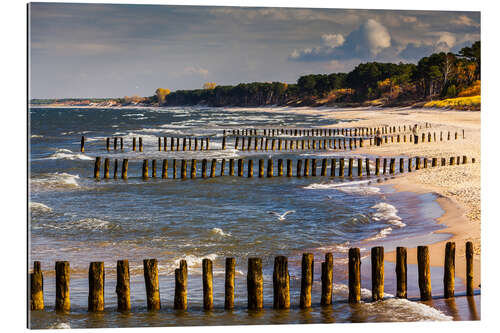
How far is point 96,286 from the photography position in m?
8.16

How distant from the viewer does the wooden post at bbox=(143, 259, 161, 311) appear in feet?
26.9

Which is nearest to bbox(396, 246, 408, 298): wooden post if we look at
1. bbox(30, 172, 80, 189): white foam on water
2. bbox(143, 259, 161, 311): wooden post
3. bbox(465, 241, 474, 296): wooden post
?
bbox(465, 241, 474, 296): wooden post

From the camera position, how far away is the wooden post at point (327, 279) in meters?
8.36

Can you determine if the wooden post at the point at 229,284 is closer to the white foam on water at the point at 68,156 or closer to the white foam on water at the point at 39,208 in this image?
the white foam on water at the point at 39,208

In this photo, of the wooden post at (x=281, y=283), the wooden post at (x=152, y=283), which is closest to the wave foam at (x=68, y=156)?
the wooden post at (x=152, y=283)

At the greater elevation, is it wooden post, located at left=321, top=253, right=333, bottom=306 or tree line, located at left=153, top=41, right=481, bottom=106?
tree line, located at left=153, top=41, right=481, bottom=106

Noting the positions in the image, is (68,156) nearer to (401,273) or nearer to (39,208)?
(39,208)

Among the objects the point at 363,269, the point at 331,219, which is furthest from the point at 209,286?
the point at 331,219

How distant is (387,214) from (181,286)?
7.94m

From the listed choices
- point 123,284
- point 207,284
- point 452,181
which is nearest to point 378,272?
point 207,284

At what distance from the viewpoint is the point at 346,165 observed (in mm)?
26703

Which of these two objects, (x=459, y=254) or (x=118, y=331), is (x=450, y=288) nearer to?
(x=459, y=254)

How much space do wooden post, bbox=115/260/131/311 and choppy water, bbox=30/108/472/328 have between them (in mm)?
183

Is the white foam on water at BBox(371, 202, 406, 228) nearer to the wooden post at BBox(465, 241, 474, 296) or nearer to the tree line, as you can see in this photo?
the tree line
